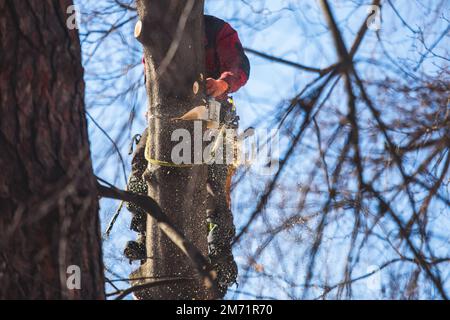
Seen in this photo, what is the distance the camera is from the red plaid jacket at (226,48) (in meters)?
4.47

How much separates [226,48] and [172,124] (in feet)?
2.22

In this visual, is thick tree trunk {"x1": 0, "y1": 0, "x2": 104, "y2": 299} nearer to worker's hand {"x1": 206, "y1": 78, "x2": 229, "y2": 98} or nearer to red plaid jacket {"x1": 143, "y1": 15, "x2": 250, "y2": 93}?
worker's hand {"x1": 206, "y1": 78, "x2": 229, "y2": 98}

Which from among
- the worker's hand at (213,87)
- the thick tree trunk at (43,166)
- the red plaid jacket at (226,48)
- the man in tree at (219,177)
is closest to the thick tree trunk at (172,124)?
the worker's hand at (213,87)

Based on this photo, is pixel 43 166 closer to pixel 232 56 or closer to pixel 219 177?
pixel 219 177

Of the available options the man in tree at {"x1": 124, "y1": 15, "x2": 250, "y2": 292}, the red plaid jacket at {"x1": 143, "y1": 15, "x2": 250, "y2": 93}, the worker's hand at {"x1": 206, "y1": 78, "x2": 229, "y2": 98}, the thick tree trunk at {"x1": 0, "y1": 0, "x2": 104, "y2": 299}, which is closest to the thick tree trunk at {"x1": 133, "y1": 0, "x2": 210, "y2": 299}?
the worker's hand at {"x1": 206, "y1": 78, "x2": 229, "y2": 98}

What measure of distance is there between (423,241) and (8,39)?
199 cm

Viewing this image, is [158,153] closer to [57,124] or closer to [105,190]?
[105,190]

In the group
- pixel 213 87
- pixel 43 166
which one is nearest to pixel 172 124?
pixel 213 87

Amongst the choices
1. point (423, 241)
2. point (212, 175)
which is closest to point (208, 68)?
point (212, 175)

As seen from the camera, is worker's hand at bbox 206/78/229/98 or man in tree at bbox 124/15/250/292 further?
man in tree at bbox 124/15/250/292

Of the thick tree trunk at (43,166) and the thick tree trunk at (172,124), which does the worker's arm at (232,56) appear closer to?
the thick tree trunk at (172,124)

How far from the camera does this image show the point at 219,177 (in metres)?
4.51

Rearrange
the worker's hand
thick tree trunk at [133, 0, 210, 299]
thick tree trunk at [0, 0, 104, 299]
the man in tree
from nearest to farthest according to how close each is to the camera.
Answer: thick tree trunk at [0, 0, 104, 299]
thick tree trunk at [133, 0, 210, 299]
the worker's hand
the man in tree

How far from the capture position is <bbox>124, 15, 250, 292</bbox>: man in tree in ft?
14.6
